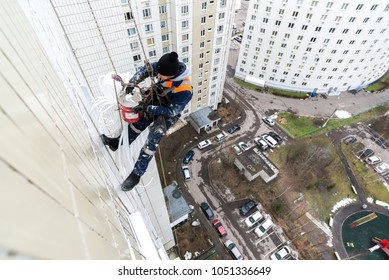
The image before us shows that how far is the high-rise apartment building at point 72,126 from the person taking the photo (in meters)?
0.85

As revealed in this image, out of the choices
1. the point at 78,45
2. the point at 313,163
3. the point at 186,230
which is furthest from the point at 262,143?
the point at 78,45

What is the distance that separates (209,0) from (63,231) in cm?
1582

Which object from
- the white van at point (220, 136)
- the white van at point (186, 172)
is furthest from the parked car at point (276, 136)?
the white van at point (186, 172)

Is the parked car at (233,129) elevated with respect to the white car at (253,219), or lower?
elevated

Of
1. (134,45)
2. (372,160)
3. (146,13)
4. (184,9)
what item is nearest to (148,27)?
(146,13)

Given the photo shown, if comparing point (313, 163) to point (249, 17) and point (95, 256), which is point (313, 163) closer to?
point (249, 17)

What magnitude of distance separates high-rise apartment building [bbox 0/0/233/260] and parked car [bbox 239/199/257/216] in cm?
563

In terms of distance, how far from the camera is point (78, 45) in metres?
6.51

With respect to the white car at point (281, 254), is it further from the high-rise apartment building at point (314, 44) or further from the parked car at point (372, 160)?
the high-rise apartment building at point (314, 44)

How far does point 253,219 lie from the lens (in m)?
16.5

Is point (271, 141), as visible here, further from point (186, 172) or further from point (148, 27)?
point (148, 27)

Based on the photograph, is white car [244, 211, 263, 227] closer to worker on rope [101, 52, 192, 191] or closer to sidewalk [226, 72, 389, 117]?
sidewalk [226, 72, 389, 117]

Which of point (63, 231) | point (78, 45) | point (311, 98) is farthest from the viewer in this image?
point (311, 98)

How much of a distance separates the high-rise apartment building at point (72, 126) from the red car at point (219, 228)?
11.5ft
